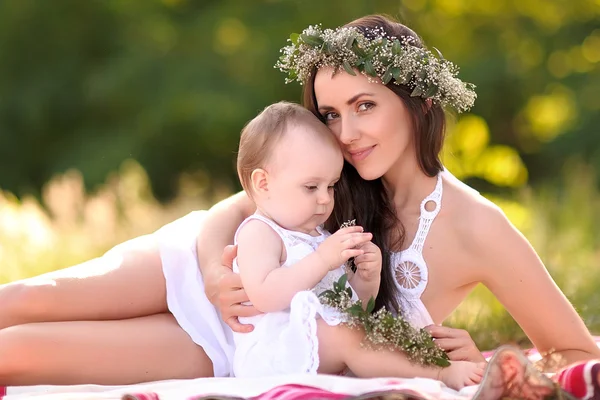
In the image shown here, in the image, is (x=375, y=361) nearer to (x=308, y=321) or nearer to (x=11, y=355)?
(x=308, y=321)

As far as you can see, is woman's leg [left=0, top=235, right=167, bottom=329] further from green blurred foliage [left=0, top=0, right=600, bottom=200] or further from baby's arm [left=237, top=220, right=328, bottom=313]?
green blurred foliage [left=0, top=0, right=600, bottom=200]

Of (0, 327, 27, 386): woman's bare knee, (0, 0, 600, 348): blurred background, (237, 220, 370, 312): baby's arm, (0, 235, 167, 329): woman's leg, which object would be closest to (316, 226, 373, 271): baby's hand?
(237, 220, 370, 312): baby's arm

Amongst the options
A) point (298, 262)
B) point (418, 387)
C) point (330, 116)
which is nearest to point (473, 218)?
point (330, 116)

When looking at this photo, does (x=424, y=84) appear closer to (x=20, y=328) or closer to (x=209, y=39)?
(x=20, y=328)

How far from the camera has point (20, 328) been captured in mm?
3320

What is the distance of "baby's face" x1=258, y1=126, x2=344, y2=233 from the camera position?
10.1 ft

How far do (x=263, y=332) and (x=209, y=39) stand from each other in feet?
29.3

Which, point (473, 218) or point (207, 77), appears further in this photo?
point (207, 77)

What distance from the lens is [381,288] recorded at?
134 inches

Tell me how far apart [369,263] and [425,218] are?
1.60ft

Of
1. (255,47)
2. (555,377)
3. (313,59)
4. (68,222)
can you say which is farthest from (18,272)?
(255,47)

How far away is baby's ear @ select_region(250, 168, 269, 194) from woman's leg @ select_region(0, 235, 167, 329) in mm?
717

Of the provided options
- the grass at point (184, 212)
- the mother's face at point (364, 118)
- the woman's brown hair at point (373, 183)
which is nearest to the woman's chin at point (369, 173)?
the mother's face at point (364, 118)

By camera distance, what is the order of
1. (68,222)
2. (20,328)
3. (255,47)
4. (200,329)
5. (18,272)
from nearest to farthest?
(20,328) → (200,329) → (18,272) → (68,222) → (255,47)
